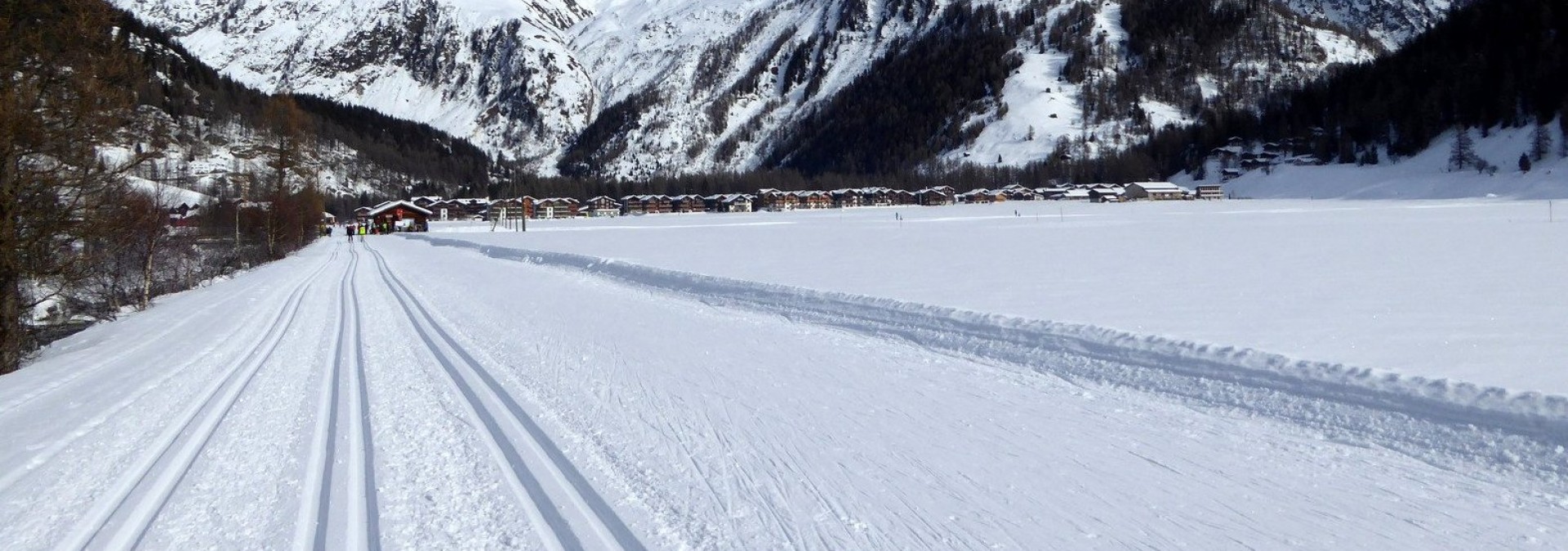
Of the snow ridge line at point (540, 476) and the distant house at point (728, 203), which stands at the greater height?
the distant house at point (728, 203)

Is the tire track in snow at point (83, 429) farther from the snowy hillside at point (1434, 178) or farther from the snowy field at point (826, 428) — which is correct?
the snowy hillside at point (1434, 178)

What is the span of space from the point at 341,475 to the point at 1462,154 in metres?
128

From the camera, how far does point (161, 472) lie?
608cm

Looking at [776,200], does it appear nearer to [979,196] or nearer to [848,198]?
[848,198]

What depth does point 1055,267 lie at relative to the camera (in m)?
22.0

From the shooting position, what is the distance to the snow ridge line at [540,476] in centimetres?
476

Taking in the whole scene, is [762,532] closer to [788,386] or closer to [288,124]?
[788,386]

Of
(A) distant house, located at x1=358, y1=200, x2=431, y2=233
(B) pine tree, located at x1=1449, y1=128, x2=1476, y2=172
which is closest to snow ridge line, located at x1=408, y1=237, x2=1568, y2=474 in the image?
(A) distant house, located at x1=358, y1=200, x2=431, y2=233

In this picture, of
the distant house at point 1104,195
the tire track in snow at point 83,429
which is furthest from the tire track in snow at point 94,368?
the distant house at point 1104,195

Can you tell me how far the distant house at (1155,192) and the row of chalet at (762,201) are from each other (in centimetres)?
143

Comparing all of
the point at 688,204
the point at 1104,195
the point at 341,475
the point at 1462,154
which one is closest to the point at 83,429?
the point at 341,475

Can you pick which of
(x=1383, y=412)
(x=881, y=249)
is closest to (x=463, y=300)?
(x=1383, y=412)

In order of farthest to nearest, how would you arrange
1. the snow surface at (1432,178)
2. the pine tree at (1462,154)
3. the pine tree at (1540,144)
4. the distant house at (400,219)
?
the pine tree at (1462,154) → the distant house at (400,219) → the pine tree at (1540,144) → the snow surface at (1432,178)

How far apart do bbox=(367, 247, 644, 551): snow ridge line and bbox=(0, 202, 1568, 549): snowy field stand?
0.03 metres
